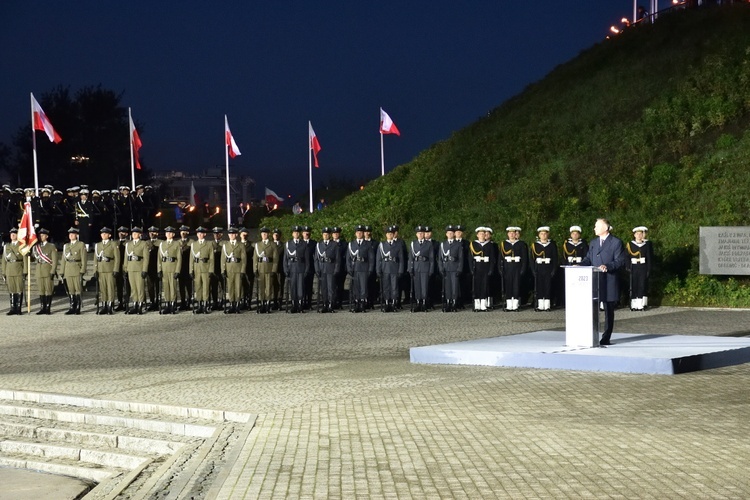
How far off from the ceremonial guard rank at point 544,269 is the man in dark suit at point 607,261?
8.58 meters

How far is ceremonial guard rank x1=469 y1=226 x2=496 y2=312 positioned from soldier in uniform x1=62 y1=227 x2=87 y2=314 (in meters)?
8.67

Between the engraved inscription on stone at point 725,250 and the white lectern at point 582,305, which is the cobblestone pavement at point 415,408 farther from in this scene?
the engraved inscription on stone at point 725,250

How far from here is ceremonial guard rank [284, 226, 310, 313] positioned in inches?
944

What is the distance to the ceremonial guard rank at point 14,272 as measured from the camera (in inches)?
997

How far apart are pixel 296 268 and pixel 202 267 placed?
2.02 m

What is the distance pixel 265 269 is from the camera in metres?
24.2

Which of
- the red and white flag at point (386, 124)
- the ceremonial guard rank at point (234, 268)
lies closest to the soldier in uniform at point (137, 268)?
the ceremonial guard rank at point (234, 268)

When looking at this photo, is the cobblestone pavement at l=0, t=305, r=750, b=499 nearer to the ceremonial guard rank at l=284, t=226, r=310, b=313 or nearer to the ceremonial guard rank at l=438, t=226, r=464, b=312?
the ceremonial guard rank at l=438, t=226, r=464, b=312

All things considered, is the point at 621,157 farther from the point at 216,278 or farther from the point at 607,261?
the point at 607,261

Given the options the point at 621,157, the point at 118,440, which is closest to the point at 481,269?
the point at 621,157

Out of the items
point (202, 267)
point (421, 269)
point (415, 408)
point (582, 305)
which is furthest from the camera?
point (202, 267)

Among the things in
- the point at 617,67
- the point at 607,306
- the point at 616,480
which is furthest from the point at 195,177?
the point at 616,480

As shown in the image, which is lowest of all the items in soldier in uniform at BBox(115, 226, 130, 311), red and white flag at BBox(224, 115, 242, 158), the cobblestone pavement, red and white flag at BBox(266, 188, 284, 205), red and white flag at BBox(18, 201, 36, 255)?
the cobblestone pavement

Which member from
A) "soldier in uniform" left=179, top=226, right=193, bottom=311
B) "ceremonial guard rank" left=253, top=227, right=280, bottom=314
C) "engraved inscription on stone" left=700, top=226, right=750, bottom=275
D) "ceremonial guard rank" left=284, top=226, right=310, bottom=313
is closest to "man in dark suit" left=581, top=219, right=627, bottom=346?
"ceremonial guard rank" left=284, top=226, right=310, bottom=313
